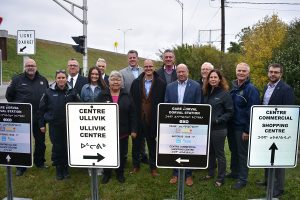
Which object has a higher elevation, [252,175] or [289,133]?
[289,133]

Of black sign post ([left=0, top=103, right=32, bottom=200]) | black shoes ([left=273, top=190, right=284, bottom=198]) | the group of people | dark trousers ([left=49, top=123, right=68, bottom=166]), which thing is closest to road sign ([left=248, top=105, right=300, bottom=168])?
the group of people

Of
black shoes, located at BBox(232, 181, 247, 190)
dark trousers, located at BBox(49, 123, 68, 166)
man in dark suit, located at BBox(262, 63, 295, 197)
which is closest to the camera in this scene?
man in dark suit, located at BBox(262, 63, 295, 197)

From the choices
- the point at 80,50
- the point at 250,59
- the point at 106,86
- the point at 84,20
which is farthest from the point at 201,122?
the point at 250,59

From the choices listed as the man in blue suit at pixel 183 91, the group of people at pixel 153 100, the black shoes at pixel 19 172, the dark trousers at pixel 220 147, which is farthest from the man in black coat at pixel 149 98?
the black shoes at pixel 19 172

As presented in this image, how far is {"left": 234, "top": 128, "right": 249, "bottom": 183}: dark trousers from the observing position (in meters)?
6.06

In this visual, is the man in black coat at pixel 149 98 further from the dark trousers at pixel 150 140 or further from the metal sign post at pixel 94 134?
the metal sign post at pixel 94 134

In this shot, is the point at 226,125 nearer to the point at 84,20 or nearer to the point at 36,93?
the point at 36,93

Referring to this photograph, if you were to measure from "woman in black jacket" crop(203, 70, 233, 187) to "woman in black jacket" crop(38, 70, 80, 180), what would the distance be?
240 cm

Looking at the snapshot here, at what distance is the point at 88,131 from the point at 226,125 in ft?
8.86

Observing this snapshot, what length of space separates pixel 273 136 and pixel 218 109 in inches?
52.4

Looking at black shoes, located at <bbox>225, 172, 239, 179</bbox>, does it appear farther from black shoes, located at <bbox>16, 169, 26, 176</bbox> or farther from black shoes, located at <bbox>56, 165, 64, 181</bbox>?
black shoes, located at <bbox>16, 169, 26, 176</bbox>

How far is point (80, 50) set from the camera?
1596cm

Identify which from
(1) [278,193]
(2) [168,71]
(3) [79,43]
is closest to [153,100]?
(2) [168,71]

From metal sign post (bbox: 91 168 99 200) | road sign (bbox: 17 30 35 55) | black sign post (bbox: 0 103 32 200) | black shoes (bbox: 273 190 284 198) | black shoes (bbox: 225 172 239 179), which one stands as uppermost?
road sign (bbox: 17 30 35 55)
